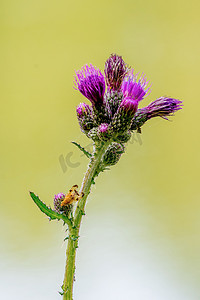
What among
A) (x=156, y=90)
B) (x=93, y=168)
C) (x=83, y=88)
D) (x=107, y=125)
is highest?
(x=156, y=90)

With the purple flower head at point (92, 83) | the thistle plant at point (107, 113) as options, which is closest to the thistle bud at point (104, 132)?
the thistle plant at point (107, 113)

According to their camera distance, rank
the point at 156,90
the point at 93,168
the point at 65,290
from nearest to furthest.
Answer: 1. the point at 65,290
2. the point at 93,168
3. the point at 156,90

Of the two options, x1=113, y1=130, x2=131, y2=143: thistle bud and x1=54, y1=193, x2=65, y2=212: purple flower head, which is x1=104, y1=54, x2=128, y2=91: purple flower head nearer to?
x1=113, y1=130, x2=131, y2=143: thistle bud

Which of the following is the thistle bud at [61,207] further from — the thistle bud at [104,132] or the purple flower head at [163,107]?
the purple flower head at [163,107]

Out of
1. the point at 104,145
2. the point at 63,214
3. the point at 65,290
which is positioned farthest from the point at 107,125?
the point at 65,290

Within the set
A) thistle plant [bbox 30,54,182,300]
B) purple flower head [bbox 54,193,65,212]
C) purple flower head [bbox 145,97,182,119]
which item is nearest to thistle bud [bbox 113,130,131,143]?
thistle plant [bbox 30,54,182,300]

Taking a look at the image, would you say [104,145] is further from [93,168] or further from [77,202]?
[77,202]

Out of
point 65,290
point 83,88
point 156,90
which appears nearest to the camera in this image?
point 65,290
